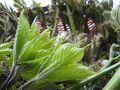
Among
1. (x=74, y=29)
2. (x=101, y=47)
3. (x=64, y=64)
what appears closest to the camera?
(x=64, y=64)

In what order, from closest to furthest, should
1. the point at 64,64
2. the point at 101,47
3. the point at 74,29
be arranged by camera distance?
the point at 64,64 → the point at 101,47 → the point at 74,29

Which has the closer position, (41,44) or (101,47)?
(41,44)

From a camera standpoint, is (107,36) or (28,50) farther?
(107,36)

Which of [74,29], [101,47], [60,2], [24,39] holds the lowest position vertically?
[101,47]

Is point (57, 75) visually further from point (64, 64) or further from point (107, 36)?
point (107, 36)

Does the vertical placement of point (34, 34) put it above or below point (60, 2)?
below

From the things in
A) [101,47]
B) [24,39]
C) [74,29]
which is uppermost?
[24,39]

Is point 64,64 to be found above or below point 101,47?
above

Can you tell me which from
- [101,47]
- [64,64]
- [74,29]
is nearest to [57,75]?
[64,64]

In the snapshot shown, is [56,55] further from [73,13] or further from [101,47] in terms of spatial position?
[73,13]
